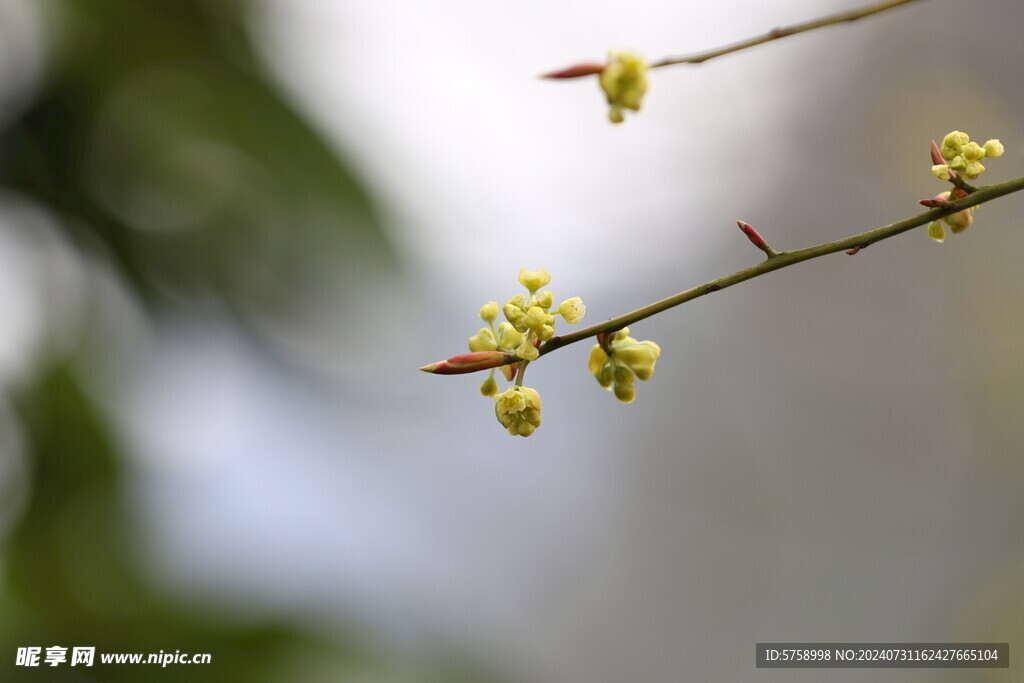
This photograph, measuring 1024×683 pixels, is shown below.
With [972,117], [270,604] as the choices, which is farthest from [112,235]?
[972,117]

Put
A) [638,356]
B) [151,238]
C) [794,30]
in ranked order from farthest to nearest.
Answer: [151,238] < [638,356] < [794,30]

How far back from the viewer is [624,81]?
0.25 m

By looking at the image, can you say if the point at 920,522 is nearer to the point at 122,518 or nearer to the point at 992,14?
the point at 992,14

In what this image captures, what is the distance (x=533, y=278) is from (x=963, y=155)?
0.59ft

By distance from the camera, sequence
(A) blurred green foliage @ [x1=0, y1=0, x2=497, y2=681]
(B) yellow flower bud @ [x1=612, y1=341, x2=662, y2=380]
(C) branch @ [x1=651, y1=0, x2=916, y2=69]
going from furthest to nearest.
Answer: (A) blurred green foliage @ [x1=0, y1=0, x2=497, y2=681]
(B) yellow flower bud @ [x1=612, y1=341, x2=662, y2=380]
(C) branch @ [x1=651, y1=0, x2=916, y2=69]

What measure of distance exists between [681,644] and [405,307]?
113 centimetres

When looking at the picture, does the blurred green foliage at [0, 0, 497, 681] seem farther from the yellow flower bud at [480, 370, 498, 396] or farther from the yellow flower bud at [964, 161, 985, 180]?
the yellow flower bud at [964, 161, 985, 180]

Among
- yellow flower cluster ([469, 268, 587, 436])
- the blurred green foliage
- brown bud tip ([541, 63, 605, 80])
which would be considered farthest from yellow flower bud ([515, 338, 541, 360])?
the blurred green foliage

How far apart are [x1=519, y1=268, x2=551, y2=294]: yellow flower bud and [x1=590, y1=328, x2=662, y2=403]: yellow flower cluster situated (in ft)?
0.12

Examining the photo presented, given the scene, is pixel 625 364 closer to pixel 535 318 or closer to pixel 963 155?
pixel 535 318

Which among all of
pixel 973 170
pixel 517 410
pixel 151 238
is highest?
pixel 151 238

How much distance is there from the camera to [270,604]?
4.50ft

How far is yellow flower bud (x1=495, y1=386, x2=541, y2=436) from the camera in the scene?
0.31 m

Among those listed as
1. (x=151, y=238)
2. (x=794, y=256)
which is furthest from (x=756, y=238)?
(x=151, y=238)
